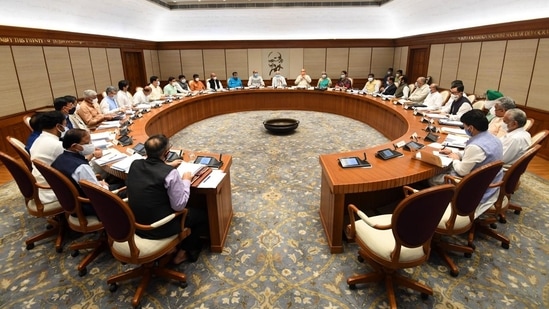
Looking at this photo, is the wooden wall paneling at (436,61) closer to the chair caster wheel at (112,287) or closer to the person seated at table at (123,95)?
the person seated at table at (123,95)

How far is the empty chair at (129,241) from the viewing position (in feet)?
6.06

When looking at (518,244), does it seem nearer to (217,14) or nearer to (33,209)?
(33,209)

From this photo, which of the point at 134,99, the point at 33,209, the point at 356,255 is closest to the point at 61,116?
the point at 33,209

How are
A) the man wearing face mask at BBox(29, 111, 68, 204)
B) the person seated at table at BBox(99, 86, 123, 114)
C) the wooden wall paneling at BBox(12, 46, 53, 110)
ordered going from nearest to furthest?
the man wearing face mask at BBox(29, 111, 68, 204) → the wooden wall paneling at BBox(12, 46, 53, 110) → the person seated at table at BBox(99, 86, 123, 114)

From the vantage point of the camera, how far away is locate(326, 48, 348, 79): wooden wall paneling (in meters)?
11.3

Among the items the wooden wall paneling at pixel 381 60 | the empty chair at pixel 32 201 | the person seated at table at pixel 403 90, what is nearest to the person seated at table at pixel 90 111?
the empty chair at pixel 32 201

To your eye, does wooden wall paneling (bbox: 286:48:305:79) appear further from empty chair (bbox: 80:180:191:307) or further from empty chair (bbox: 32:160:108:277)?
empty chair (bbox: 80:180:191:307)

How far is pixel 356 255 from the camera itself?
2.67 meters

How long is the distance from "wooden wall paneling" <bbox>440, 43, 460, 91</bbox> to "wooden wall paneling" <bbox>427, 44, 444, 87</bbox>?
6.2 inches

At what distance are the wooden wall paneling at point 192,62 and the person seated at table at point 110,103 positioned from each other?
229 inches

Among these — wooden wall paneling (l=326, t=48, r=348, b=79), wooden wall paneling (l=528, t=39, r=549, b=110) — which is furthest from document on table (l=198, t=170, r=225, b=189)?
wooden wall paneling (l=326, t=48, r=348, b=79)

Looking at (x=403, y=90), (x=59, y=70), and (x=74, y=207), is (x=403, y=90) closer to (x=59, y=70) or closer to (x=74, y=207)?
(x=74, y=207)

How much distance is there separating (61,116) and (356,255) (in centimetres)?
298

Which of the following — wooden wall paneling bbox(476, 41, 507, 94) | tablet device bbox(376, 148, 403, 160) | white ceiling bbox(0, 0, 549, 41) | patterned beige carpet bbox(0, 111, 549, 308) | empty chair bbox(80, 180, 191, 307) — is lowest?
patterned beige carpet bbox(0, 111, 549, 308)
